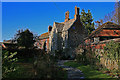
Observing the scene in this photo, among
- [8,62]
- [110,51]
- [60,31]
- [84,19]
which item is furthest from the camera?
[84,19]

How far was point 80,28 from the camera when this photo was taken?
2453 cm

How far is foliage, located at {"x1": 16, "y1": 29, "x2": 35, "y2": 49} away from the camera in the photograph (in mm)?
15867

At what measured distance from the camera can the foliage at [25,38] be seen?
52.1 feet

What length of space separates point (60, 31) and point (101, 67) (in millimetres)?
17031

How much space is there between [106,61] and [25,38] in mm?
11703

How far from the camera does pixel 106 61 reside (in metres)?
8.72

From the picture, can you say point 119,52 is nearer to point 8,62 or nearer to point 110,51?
point 110,51

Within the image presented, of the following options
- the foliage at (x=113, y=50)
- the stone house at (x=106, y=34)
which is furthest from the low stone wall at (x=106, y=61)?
the stone house at (x=106, y=34)

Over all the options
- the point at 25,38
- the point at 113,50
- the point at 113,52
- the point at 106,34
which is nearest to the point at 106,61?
the point at 113,52

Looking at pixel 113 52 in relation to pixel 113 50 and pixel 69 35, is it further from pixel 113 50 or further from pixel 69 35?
pixel 69 35

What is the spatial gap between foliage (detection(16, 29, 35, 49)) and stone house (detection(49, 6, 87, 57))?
849cm

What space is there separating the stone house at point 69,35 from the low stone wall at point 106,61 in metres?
12.0

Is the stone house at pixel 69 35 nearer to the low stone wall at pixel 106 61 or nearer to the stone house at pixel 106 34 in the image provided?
the stone house at pixel 106 34

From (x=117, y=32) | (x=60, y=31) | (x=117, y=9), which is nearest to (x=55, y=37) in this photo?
(x=60, y=31)
